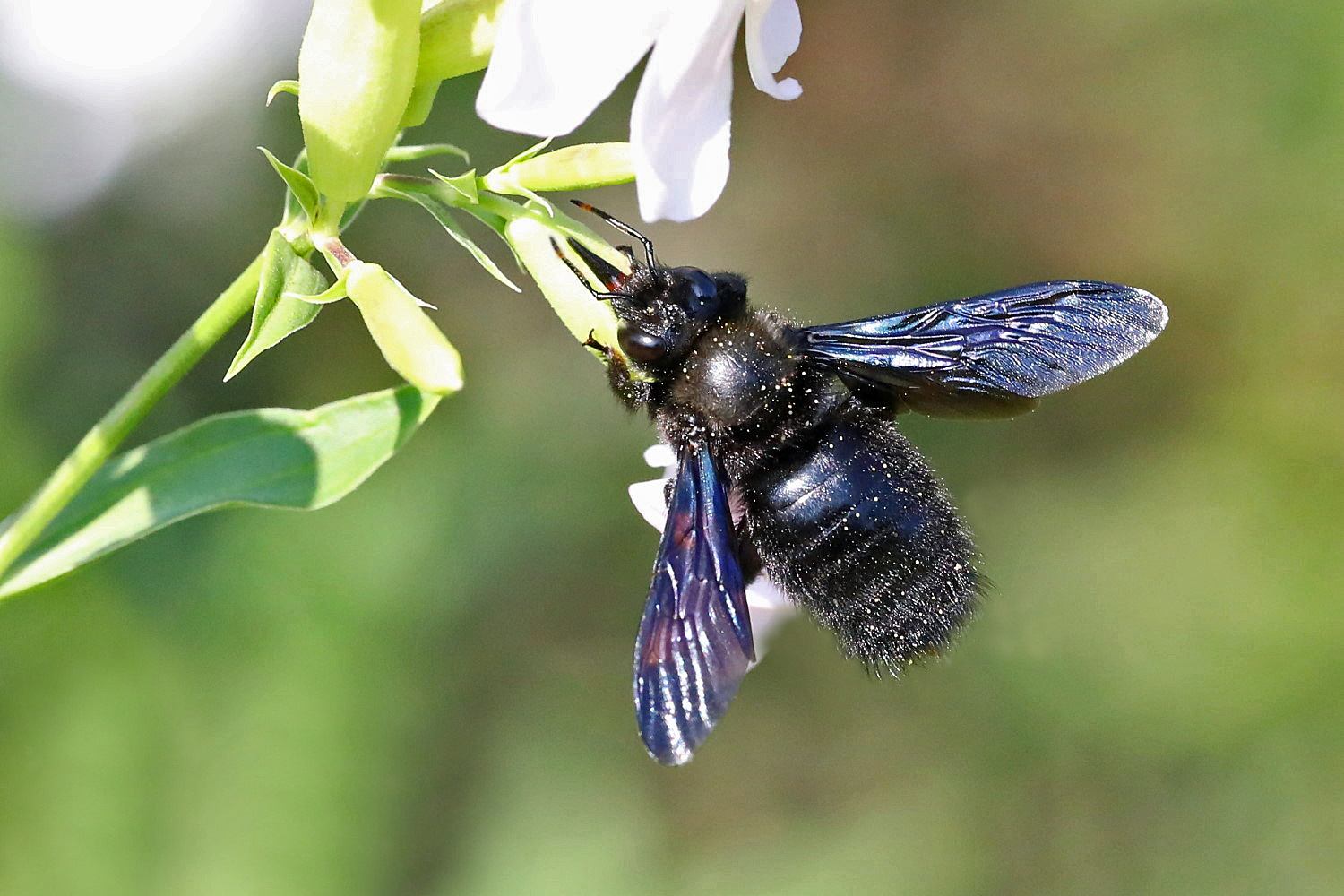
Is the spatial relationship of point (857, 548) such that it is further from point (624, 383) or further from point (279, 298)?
point (279, 298)

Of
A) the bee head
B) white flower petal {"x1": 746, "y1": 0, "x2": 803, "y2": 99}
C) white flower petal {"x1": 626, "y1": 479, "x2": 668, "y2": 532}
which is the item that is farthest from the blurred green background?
white flower petal {"x1": 746, "y1": 0, "x2": 803, "y2": 99}

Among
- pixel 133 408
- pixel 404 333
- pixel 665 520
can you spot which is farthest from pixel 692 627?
A: pixel 133 408

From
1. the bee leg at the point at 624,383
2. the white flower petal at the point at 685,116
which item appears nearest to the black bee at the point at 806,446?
the bee leg at the point at 624,383

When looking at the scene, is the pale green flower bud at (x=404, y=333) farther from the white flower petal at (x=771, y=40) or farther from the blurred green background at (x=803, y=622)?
the blurred green background at (x=803, y=622)

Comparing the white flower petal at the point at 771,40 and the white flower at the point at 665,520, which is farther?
the white flower at the point at 665,520

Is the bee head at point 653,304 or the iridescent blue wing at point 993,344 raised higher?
the bee head at point 653,304
